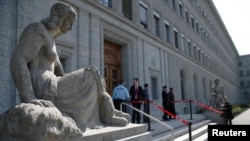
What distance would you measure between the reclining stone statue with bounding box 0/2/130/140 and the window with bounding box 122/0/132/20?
1041 cm

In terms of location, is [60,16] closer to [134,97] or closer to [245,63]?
[134,97]

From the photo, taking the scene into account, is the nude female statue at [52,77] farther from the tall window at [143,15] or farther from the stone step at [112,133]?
→ the tall window at [143,15]

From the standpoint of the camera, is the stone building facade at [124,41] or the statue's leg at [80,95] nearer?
the statue's leg at [80,95]

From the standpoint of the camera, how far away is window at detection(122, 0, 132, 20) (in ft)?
46.7

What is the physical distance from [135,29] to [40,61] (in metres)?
10.7

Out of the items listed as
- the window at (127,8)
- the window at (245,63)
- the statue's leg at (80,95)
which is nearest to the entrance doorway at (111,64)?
the window at (127,8)

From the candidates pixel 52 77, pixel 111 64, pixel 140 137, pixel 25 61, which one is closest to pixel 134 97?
pixel 111 64

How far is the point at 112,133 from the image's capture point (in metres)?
3.88

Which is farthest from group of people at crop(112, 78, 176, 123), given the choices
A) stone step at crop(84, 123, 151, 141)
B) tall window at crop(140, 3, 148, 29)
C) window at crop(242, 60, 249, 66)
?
window at crop(242, 60, 249, 66)

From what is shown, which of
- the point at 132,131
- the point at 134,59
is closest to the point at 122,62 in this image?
the point at 134,59

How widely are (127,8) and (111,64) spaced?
3.72 meters

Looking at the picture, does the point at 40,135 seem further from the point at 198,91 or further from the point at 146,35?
the point at 198,91

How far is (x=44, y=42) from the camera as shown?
384cm

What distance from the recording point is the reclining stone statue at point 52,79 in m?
3.48
